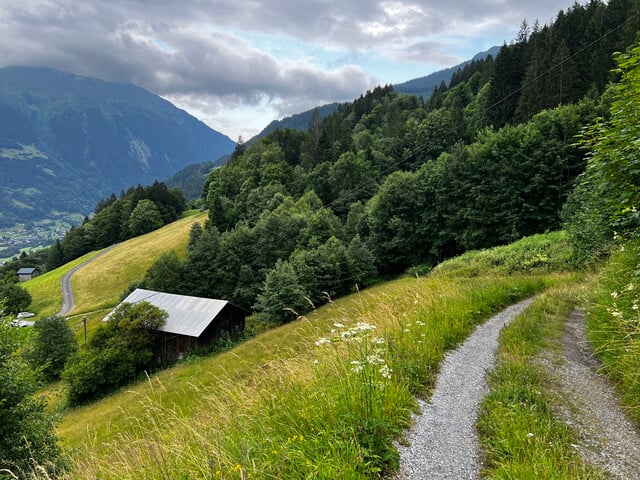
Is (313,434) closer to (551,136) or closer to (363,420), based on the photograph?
(363,420)

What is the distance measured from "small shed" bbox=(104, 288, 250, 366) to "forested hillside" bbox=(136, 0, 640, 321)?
19.0ft

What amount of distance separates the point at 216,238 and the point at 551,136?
2088 inches

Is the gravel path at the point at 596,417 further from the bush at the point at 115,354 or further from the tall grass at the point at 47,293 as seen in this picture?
the tall grass at the point at 47,293

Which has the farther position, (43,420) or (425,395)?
(43,420)

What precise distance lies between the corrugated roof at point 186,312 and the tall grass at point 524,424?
36.1 meters

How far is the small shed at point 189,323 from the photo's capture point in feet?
125

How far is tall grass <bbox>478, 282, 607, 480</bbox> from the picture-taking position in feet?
11.5

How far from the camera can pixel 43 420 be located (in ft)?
43.7

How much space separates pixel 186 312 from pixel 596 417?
138 feet

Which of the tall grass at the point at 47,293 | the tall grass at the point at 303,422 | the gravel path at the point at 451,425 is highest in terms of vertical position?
the tall grass at the point at 303,422

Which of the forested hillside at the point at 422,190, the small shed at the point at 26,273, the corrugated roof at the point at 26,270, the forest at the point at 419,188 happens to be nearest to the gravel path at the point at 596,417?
the forest at the point at 419,188

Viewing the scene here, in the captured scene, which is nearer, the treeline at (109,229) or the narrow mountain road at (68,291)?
the narrow mountain road at (68,291)

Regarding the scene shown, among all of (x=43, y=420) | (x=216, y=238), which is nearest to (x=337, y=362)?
(x=43, y=420)

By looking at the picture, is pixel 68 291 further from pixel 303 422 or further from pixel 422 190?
pixel 303 422
